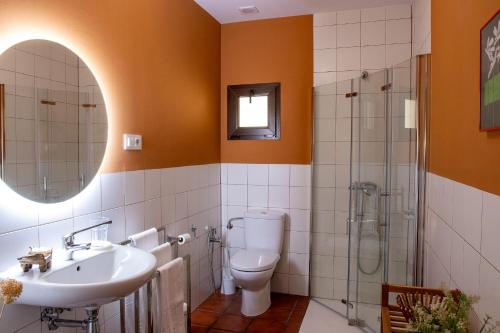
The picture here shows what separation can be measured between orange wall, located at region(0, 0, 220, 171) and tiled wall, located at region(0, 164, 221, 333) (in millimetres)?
123

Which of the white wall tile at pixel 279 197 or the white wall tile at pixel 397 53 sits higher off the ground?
the white wall tile at pixel 397 53

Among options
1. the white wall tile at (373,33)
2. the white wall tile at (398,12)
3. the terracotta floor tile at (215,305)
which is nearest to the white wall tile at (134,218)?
the terracotta floor tile at (215,305)

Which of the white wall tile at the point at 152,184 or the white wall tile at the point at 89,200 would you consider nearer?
the white wall tile at the point at 89,200

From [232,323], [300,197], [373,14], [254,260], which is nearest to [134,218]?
[254,260]

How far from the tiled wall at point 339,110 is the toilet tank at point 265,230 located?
1.04ft

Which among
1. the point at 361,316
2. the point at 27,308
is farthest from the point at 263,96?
the point at 27,308

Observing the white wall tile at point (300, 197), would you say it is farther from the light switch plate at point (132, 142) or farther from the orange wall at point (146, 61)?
the light switch plate at point (132, 142)

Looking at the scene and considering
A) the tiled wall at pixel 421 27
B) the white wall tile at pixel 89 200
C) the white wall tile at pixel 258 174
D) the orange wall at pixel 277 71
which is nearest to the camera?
the white wall tile at pixel 89 200

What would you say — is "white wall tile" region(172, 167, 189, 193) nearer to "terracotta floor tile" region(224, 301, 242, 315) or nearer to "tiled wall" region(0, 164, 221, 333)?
"tiled wall" region(0, 164, 221, 333)

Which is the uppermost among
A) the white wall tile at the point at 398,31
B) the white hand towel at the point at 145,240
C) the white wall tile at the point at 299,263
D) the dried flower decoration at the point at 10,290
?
the white wall tile at the point at 398,31

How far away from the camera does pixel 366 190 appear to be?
2.79 m

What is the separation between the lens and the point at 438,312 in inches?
47.6

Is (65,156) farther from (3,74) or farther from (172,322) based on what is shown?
(172,322)

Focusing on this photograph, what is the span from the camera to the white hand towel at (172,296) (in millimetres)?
1976
